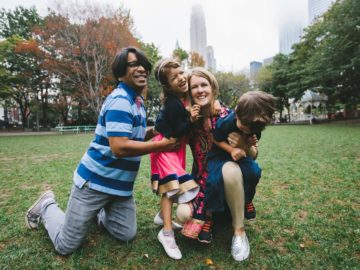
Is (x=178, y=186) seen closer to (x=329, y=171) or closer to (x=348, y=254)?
(x=348, y=254)

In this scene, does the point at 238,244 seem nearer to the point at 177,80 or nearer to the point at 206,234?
the point at 206,234

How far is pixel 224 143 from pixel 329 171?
419 cm

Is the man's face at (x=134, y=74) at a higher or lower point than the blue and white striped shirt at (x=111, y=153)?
higher

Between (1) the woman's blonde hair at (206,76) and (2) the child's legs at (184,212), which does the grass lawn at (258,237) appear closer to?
(2) the child's legs at (184,212)

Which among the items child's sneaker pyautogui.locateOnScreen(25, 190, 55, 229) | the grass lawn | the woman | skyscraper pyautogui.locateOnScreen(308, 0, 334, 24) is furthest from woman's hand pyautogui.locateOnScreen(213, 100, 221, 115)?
skyscraper pyautogui.locateOnScreen(308, 0, 334, 24)

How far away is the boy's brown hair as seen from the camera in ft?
6.66

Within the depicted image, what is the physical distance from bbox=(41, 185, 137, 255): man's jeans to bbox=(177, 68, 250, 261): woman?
541 millimetres

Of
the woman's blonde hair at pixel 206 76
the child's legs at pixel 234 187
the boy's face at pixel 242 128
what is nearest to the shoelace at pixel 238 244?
the child's legs at pixel 234 187

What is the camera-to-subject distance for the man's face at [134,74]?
7.72 ft

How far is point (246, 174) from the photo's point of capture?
2383 mm

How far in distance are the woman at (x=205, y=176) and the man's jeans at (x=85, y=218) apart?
0.54 meters

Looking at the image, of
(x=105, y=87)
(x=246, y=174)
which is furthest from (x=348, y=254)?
(x=105, y=87)

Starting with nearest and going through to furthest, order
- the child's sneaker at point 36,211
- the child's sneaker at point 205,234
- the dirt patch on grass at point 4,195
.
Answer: the child's sneaker at point 205,234 → the child's sneaker at point 36,211 → the dirt patch on grass at point 4,195

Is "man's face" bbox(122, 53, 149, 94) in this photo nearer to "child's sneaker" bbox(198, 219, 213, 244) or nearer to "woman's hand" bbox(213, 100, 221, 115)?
"woman's hand" bbox(213, 100, 221, 115)
